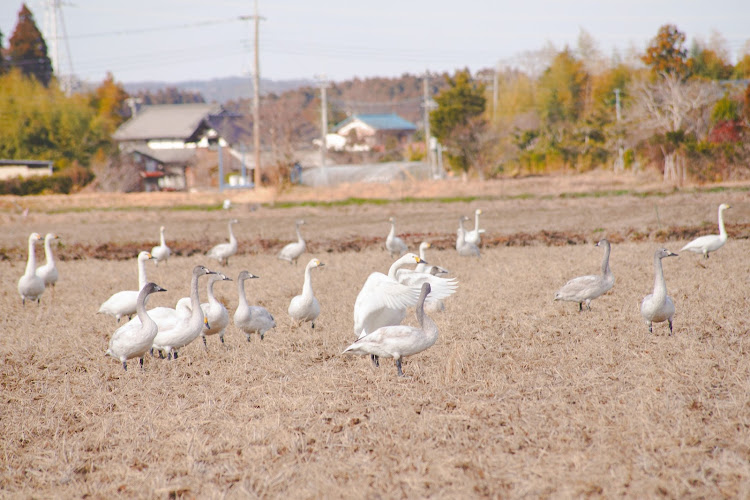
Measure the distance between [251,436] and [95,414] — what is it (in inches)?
66.0

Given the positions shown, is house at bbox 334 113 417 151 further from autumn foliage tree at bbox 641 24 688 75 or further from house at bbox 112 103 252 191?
autumn foliage tree at bbox 641 24 688 75

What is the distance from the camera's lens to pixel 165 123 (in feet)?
198

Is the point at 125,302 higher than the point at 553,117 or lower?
lower

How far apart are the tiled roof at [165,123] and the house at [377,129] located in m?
13.3

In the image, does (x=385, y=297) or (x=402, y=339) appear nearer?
(x=402, y=339)

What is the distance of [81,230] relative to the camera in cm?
2519

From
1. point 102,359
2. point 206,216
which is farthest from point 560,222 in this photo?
point 102,359

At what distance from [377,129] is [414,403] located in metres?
70.4

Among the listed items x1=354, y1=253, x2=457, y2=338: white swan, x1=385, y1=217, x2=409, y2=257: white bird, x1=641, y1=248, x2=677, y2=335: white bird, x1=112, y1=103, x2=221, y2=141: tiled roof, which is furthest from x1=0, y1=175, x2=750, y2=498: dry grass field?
x1=112, y1=103, x2=221, y2=141: tiled roof

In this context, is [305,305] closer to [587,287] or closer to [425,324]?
[425,324]

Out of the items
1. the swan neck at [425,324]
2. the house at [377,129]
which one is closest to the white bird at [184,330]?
the swan neck at [425,324]

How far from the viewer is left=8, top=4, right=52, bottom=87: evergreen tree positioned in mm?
72562

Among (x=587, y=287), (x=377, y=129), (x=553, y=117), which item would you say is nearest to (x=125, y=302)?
(x=587, y=287)

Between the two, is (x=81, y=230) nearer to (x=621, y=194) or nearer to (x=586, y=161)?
(x=621, y=194)
